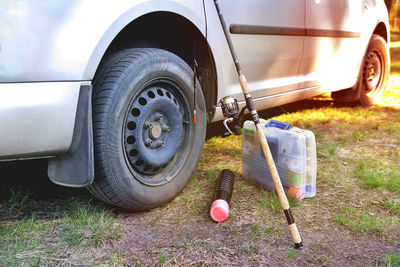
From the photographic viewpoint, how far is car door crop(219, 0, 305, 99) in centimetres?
263

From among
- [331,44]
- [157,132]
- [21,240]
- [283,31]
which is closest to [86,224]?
[21,240]

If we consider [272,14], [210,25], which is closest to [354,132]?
[272,14]

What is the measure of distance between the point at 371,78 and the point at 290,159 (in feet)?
9.12

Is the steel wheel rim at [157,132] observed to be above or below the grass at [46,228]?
above

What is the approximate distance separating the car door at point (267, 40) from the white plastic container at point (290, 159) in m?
0.44

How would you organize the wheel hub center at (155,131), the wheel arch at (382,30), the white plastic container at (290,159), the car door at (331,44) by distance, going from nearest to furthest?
the wheel hub center at (155,131) < the white plastic container at (290,159) < the car door at (331,44) < the wheel arch at (382,30)

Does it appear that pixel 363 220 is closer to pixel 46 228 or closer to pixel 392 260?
pixel 392 260

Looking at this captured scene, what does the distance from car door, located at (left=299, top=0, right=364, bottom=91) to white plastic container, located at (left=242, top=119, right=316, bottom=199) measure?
3.67ft

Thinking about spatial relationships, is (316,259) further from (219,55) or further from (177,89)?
(219,55)

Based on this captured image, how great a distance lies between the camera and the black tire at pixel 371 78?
14.5ft

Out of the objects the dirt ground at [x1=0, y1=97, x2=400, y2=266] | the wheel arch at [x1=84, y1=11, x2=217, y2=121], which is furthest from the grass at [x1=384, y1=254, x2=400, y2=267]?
the wheel arch at [x1=84, y1=11, x2=217, y2=121]

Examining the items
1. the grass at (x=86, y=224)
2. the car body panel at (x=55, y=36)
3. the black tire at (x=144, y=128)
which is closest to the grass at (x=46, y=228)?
the grass at (x=86, y=224)

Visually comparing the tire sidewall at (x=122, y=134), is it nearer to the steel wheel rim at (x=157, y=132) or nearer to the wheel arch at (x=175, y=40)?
the steel wheel rim at (x=157, y=132)

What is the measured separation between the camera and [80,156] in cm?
179
